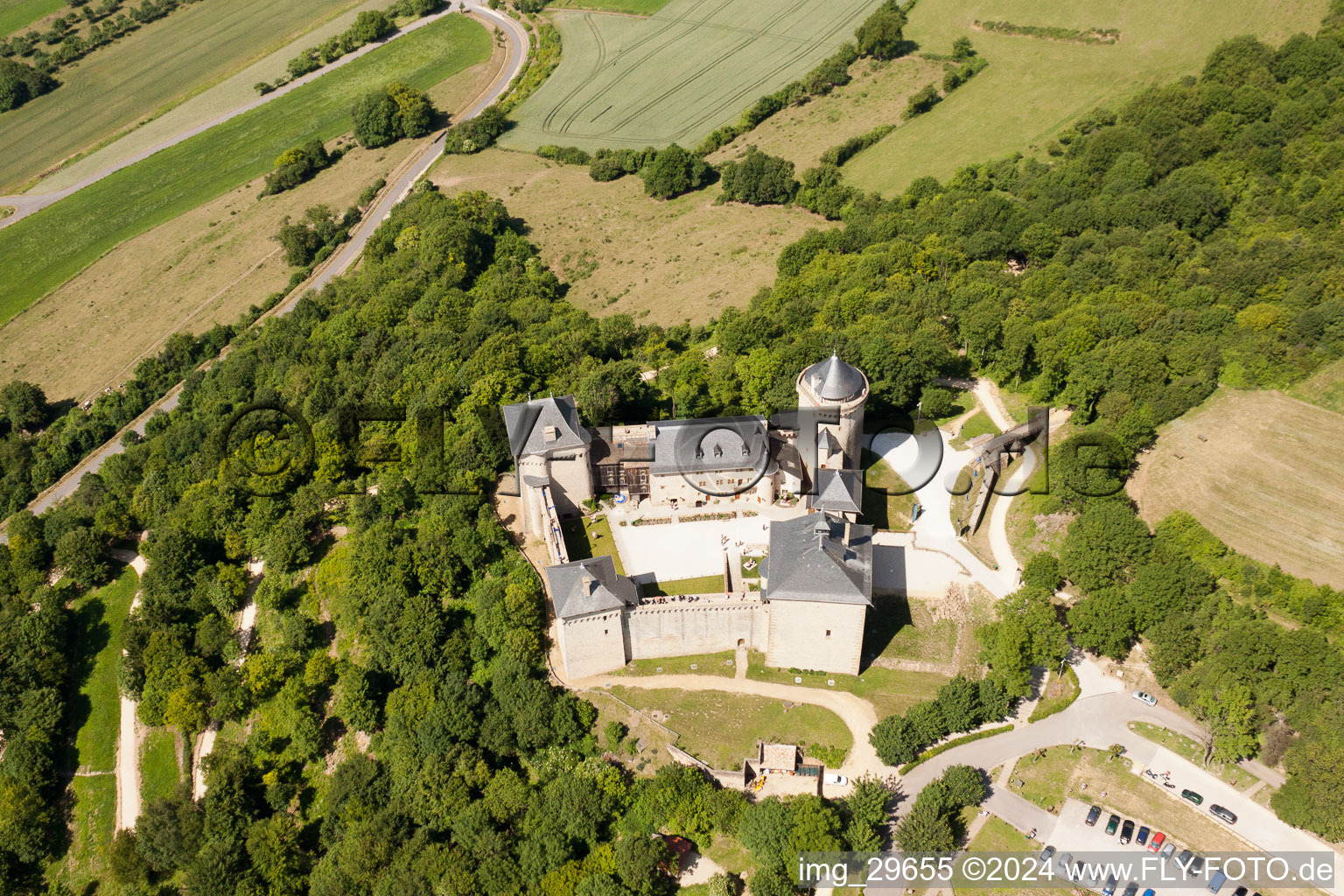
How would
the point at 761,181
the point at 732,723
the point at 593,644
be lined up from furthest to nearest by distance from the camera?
the point at 761,181, the point at 593,644, the point at 732,723

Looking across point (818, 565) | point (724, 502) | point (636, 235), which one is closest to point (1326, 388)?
point (818, 565)

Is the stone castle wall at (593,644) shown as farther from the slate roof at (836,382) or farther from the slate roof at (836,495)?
the slate roof at (836,382)

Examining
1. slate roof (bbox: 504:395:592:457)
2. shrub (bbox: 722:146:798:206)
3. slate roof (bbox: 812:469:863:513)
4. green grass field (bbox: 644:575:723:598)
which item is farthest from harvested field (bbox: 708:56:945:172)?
green grass field (bbox: 644:575:723:598)

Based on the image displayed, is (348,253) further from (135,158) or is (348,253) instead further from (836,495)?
(836,495)

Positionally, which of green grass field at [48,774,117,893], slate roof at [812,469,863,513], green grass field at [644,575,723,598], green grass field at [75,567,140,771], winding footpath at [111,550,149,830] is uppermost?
slate roof at [812,469,863,513]

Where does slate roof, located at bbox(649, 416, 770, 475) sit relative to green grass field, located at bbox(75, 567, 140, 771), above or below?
above

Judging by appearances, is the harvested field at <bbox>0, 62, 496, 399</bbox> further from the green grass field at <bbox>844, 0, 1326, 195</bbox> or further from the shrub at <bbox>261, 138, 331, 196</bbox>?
the green grass field at <bbox>844, 0, 1326, 195</bbox>
